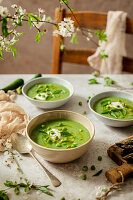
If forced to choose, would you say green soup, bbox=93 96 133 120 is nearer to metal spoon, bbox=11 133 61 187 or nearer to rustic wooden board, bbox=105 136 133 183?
rustic wooden board, bbox=105 136 133 183

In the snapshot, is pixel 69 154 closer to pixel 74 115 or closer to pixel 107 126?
pixel 74 115

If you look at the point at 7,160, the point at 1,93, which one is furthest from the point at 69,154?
the point at 1,93

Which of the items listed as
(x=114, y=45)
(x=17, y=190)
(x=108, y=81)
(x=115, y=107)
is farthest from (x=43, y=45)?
(x=17, y=190)

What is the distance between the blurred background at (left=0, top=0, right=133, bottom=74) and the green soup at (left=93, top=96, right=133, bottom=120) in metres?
1.87

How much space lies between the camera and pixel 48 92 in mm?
1843

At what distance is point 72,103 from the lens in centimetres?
185

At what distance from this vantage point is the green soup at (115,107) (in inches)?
62.6

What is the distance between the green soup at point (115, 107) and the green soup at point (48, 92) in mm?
270

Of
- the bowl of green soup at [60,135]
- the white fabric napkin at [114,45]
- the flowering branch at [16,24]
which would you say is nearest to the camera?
the flowering branch at [16,24]

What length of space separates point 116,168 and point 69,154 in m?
0.23

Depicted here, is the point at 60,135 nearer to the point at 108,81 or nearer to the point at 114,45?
the point at 108,81

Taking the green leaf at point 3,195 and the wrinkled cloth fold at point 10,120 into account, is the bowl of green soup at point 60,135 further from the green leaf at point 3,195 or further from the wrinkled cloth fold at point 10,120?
the green leaf at point 3,195

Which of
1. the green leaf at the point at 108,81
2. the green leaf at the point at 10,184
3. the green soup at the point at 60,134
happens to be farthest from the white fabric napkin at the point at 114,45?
the green leaf at the point at 10,184

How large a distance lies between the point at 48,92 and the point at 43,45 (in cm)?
210
